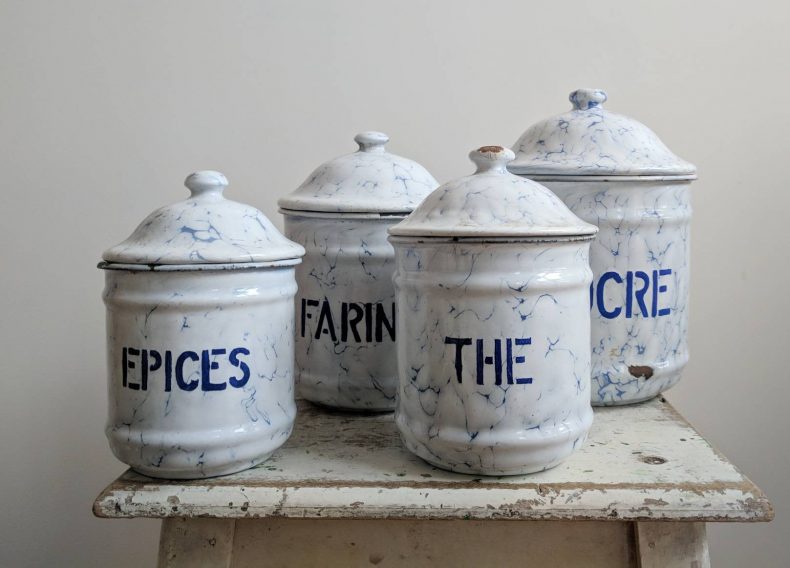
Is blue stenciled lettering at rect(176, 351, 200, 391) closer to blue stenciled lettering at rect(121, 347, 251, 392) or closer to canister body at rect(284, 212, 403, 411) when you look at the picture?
blue stenciled lettering at rect(121, 347, 251, 392)

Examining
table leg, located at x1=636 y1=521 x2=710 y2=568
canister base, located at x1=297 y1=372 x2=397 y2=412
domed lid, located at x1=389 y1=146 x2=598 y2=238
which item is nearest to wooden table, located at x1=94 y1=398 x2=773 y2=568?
table leg, located at x1=636 y1=521 x2=710 y2=568

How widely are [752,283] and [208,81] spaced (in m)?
0.87

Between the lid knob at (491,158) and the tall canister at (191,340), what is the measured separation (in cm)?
19

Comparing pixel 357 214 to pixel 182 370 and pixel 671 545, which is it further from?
pixel 671 545

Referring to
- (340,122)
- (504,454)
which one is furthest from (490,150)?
(340,122)

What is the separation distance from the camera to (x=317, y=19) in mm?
1155

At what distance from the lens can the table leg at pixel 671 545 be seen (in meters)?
0.67

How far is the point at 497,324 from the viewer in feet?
2.13

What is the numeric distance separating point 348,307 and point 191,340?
23 centimetres

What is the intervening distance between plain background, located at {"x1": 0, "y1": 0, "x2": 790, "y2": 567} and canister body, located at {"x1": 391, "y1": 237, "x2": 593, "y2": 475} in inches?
21.1

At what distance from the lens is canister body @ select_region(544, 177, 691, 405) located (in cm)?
83

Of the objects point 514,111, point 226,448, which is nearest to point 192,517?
point 226,448

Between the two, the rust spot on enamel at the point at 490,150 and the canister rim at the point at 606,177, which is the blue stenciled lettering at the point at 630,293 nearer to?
the canister rim at the point at 606,177

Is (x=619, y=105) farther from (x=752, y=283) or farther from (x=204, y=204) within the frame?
(x=204, y=204)
